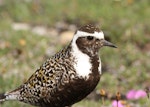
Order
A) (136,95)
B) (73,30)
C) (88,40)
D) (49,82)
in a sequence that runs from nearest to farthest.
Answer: (88,40) → (49,82) → (136,95) → (73,30)

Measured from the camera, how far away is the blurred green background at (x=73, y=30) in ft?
44.9

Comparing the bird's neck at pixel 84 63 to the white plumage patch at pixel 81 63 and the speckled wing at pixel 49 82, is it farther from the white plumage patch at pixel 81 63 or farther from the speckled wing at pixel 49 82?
the speckled wing at pixel 49 82

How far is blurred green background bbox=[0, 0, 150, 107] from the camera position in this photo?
1367 cm

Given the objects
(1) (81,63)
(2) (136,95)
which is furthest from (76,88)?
(2) (136,95)

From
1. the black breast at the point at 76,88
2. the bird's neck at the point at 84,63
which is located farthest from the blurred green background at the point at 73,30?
the bird's neck at the point at 84,63

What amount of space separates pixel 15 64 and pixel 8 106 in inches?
112

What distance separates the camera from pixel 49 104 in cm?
962

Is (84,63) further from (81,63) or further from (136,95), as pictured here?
(136,95)

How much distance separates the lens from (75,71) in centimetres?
921

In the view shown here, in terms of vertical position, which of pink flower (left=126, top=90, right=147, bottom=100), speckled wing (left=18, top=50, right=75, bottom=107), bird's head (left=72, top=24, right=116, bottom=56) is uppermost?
bird's head (left=72, top=24, right=116, bottom=56)

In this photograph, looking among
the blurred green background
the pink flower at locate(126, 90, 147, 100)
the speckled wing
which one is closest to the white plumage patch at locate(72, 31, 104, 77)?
the speckled wing

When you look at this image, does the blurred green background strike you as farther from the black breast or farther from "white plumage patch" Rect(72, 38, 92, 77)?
"white plumage patch" Rect(72, 38, 92, 77)

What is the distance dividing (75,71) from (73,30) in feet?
28.2

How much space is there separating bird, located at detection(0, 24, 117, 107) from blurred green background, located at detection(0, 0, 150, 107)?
193cm
